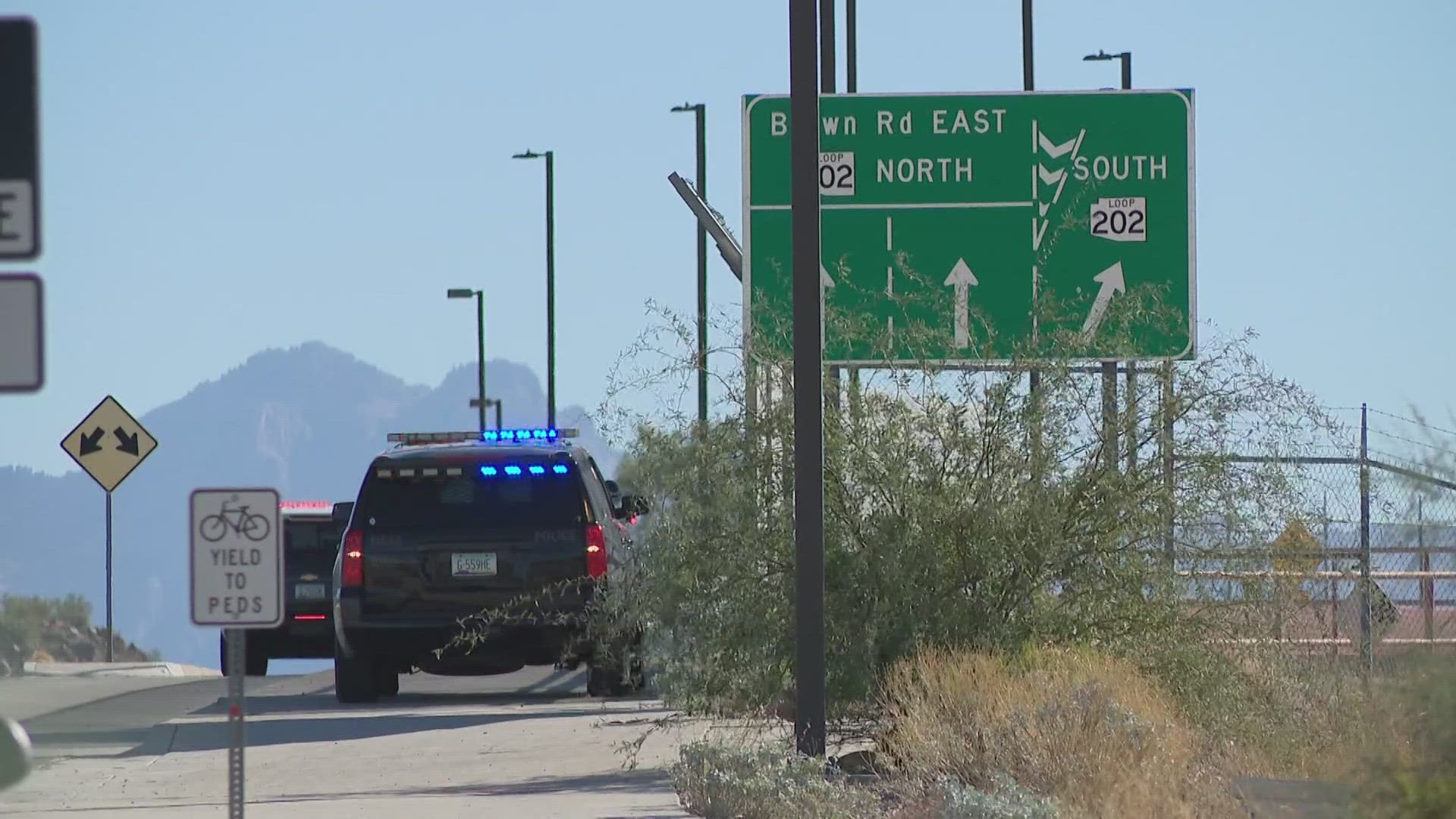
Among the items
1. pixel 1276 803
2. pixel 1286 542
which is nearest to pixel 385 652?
pixel 1286 542

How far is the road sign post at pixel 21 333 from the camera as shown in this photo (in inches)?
281

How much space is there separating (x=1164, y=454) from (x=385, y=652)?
7632 mm

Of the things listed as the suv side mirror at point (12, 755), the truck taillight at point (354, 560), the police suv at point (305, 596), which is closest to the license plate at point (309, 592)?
the police suv at point (305, 596)

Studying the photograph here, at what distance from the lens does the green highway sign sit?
18266 millimetres

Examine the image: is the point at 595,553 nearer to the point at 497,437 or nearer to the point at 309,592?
the point at 497,437

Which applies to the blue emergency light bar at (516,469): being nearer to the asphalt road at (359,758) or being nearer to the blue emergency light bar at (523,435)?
the blue emergency light bar at (523,435)

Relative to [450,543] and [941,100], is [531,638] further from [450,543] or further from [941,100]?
[941,100]

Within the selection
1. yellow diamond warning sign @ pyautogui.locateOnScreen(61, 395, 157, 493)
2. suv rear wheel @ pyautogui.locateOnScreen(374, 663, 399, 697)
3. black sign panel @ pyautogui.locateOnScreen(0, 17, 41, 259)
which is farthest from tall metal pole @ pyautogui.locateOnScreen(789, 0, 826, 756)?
yellow diamond warning sign @ pyautogui.locateOnScreen(61, 395, 157, 493)

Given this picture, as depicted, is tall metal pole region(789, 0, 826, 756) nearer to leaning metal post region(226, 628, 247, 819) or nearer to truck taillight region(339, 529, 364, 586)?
leaning metal post region(226, 628, 247, 819)

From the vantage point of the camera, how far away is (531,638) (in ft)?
62.8

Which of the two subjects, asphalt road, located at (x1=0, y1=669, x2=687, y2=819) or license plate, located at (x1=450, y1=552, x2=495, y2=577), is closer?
asphalt road, located at (x1=0, y1=669, x2=687, y2=819)

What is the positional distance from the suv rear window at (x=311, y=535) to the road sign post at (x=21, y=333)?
65.0ft

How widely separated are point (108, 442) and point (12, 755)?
21491 mm

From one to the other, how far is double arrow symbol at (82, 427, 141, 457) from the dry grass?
15088 mm
